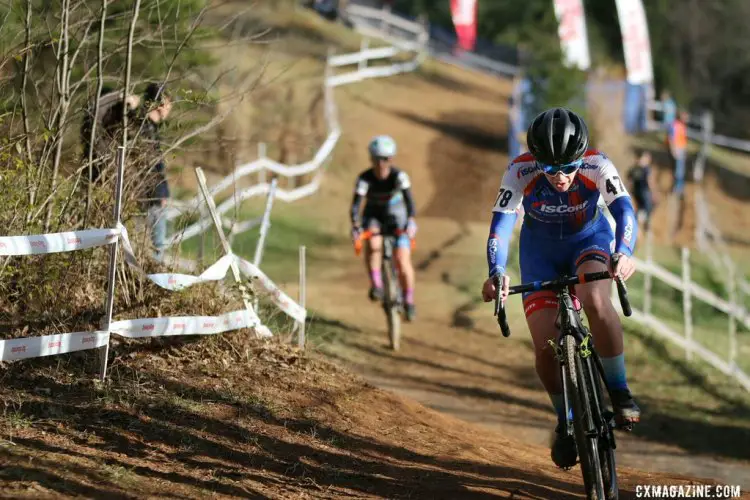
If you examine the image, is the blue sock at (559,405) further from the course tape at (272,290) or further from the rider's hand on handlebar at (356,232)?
the rider's hand on handlebar at (356,232)

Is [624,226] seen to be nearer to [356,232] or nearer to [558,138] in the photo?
[558,138]

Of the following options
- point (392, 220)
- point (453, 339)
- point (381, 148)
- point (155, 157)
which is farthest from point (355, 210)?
point (155, 157)

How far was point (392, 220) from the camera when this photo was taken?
37.5 feet

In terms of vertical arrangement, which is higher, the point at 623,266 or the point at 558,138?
the point at 558,138

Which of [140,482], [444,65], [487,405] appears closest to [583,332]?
[140,482]

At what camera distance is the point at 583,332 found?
18.6 feet

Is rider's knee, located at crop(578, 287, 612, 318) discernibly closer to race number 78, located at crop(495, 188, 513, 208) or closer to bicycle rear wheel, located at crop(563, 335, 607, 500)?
bicycle rear wheel, located at crop(563, 335, 607, 500)

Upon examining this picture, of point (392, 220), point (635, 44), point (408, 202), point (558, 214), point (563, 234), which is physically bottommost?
point (563, 234)

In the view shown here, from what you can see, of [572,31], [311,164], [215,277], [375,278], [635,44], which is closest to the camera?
[215,277]

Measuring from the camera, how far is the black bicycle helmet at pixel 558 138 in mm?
5711

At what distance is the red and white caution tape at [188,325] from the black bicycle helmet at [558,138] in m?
2.77

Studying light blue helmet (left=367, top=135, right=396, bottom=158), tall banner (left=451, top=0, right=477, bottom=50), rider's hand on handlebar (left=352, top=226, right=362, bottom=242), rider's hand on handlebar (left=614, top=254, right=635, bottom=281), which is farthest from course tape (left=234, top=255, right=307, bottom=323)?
tall banner (left=451, top=0, right=477, bottom=50)

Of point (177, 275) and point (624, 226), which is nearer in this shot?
point (624, 226)

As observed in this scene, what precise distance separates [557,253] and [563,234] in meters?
0.12
